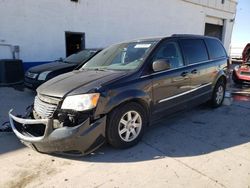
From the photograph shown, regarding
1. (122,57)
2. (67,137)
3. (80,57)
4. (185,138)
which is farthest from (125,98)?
(80,57)

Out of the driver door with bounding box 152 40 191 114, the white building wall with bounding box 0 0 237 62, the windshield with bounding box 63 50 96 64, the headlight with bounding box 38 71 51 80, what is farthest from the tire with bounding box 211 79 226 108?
the white building wall with bounding box 0 0 237 62

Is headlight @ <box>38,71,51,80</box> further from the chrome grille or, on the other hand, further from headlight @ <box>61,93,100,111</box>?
headlight @ <box>61,93,100,111</box>

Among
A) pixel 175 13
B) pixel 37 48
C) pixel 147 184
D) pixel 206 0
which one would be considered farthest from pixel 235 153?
pixel 206 0

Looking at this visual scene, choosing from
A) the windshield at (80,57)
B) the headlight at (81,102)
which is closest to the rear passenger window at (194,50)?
the headlight at (81,102)

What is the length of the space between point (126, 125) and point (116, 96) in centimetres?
51

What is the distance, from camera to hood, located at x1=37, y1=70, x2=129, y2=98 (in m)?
3.30

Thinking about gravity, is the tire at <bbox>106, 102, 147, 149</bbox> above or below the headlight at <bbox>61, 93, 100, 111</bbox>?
below

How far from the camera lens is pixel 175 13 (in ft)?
52.6

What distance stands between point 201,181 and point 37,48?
8890 mm

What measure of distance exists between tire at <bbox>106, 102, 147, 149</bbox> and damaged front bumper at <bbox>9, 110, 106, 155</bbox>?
145mm

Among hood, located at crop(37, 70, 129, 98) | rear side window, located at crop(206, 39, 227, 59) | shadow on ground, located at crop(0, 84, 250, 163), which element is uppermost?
rear side window, located at crop(206, 39, 227, 59)

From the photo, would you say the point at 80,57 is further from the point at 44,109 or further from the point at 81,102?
the point at 81,102

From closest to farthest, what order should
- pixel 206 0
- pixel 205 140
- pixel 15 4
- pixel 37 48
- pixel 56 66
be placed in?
1. pixel 205 140
2. pixel 56 66
3. pixel 15 4
4. pixel 37 48
5. pixel 206 0

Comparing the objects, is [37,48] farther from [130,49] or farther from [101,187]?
[101,187]
